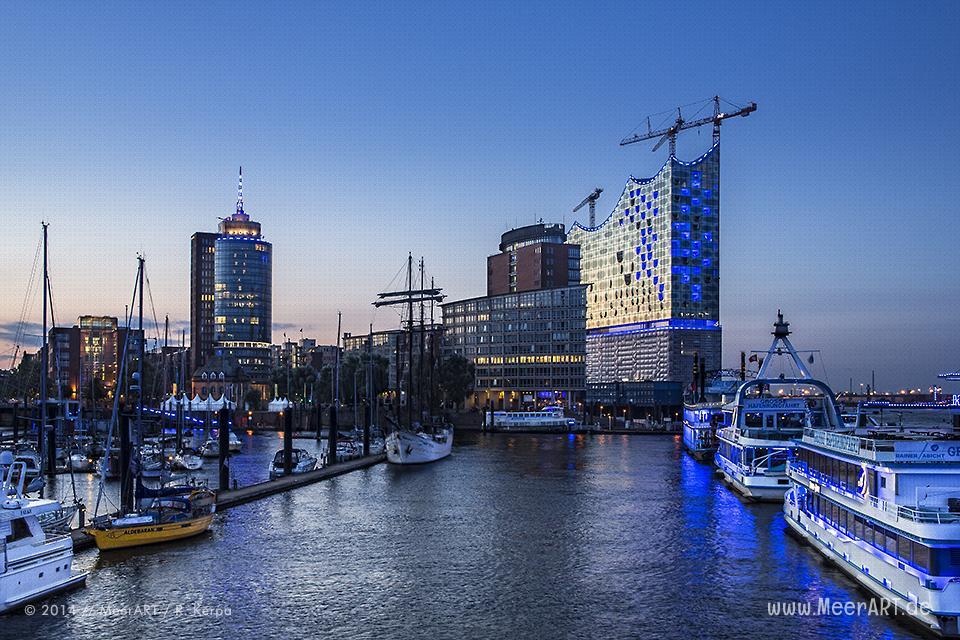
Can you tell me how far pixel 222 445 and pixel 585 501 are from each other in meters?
31.8

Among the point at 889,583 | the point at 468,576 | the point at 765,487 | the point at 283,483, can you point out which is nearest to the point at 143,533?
the point at 468,576

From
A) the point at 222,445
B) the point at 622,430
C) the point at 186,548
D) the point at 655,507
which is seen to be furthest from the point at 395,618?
the point at 622,430

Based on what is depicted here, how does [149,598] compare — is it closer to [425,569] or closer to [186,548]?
[186,548]

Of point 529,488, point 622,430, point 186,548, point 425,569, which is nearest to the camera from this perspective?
point 425,569

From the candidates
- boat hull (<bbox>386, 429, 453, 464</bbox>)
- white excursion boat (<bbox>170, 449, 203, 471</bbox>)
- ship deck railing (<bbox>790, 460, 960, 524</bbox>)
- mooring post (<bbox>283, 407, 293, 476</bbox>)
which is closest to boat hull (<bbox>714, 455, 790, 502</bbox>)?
ship deck railing (<bbox>790, 460, 960, 524</bbox>)

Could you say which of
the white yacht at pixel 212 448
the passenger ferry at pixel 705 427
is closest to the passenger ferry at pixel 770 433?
the passenger ferry at pixel 705 427

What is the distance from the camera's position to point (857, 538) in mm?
38562

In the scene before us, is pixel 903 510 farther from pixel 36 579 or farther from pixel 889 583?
pixel 36 579

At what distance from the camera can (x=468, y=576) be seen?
4566 cm

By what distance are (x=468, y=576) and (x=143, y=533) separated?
18.8 meters

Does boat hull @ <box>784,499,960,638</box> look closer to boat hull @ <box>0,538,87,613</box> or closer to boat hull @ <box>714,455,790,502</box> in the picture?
boat hull @ <box>714,455,790,502</box>

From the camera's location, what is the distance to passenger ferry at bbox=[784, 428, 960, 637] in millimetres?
30766

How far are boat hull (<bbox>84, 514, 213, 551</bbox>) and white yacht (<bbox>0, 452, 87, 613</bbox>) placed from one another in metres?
7.70

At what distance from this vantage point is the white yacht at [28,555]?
36.0 meters
